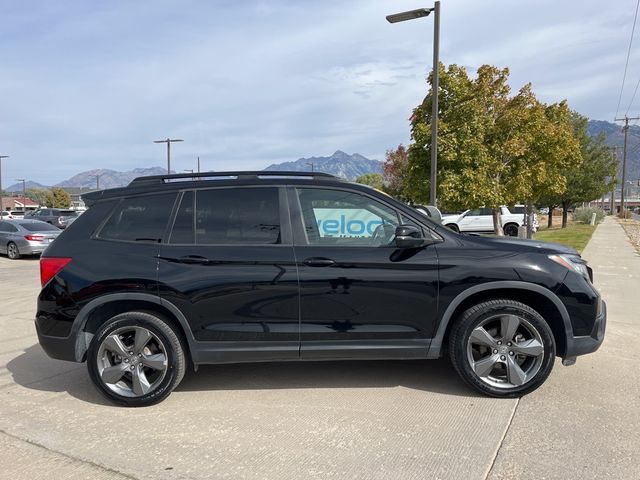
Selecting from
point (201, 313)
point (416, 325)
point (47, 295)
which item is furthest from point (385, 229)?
point (47, 295)

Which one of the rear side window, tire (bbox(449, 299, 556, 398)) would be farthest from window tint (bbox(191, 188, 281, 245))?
tire (bbox(449, 299, 556, 398))

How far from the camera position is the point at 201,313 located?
365 cm

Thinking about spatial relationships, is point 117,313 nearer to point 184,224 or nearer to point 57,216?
point 184,224

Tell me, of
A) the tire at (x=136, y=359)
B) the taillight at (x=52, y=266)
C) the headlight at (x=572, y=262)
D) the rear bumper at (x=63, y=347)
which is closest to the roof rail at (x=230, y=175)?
the taillight at (x=52, y=266)

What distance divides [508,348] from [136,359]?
9.69 ft

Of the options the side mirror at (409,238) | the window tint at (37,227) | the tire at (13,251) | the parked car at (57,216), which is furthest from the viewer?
the parked car at (57,216)

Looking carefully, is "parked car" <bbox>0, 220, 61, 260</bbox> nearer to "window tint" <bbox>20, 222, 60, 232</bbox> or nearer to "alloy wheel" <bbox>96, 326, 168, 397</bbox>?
"window tint" <bbox>20, 222, 60, 232</bbox>

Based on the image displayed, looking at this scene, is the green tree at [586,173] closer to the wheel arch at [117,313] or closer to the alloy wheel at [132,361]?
the wheel arch at [117,313]

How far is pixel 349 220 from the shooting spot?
12.7ft

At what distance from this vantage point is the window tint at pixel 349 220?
148 inches

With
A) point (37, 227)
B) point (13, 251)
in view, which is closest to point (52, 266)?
point (13, 251)

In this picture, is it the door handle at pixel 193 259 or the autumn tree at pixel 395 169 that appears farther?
the autumn tree at pixel 395 169

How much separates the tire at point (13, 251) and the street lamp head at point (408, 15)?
13216 mm

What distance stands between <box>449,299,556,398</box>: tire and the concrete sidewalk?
0.20 meters
